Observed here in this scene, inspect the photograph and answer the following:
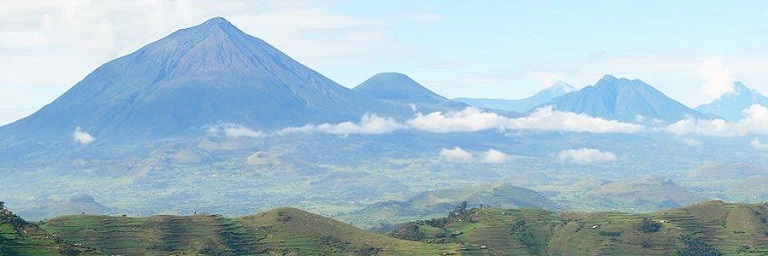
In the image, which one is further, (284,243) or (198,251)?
(284,243)

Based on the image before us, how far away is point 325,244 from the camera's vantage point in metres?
191

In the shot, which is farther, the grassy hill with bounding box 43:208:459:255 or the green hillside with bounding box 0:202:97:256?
the grassy hill with bounding box 43:208:459:255

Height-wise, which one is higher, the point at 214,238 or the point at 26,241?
the point at 26,241

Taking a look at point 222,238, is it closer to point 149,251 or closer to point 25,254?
point 149,251

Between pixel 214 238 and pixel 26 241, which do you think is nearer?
→ pixel 26 241

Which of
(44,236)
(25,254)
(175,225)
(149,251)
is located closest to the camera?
(25,254)

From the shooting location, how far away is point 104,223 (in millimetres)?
184000

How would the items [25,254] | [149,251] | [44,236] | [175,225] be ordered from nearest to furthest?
[25,254]
[44,236]
[149,251]
[175,225]

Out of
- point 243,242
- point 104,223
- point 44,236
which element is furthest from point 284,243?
point 44,236

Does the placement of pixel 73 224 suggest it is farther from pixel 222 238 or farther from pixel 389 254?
pixel 389 254

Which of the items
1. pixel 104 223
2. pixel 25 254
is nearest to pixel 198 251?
pixel 104 223

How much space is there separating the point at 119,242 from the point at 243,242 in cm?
2137

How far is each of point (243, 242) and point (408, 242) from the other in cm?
2929

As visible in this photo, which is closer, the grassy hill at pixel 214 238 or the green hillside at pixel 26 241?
the green hillside at pixel 26 241
